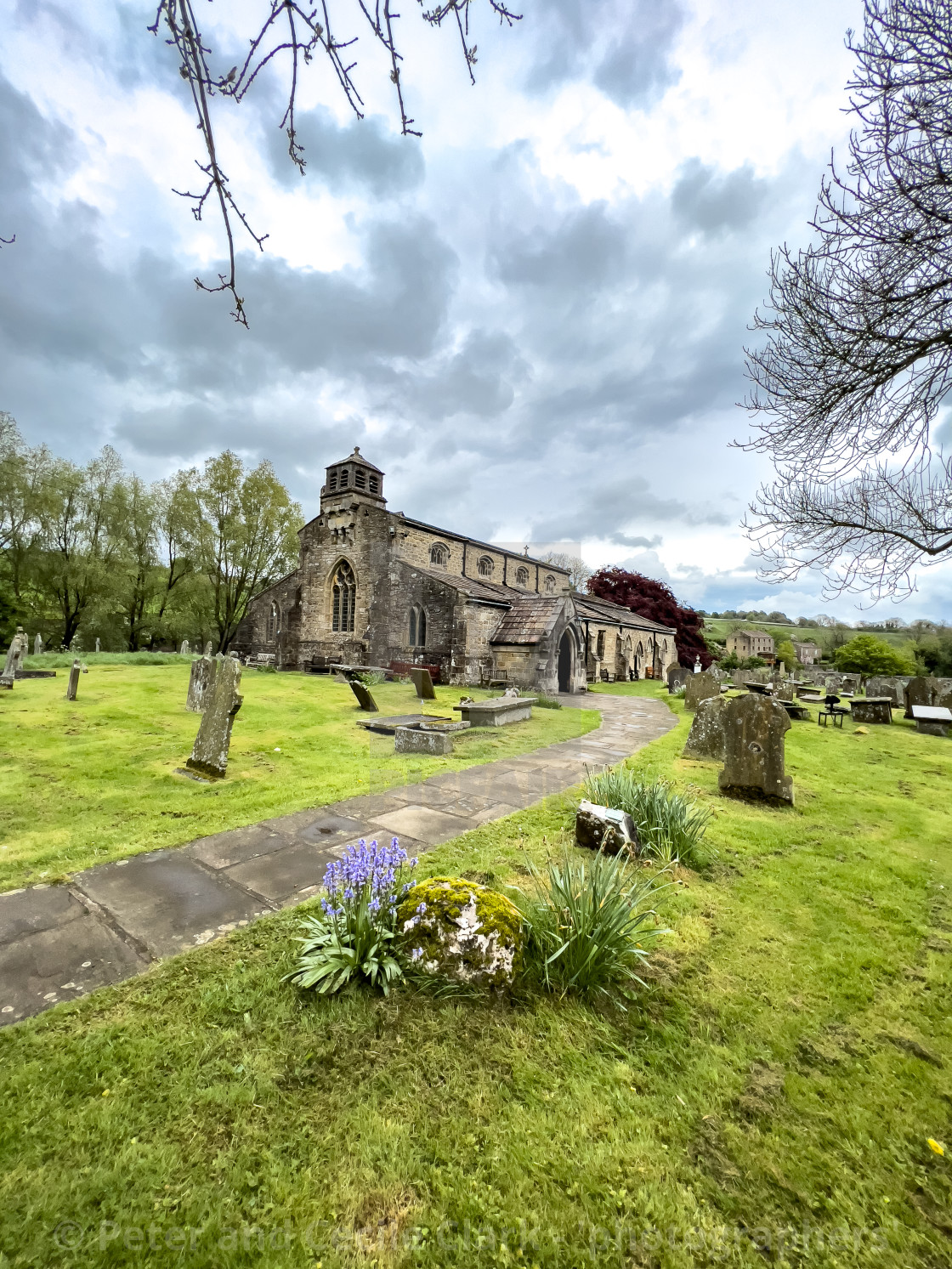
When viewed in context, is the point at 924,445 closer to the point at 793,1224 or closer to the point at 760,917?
the point at 760,917

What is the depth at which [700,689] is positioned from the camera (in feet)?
50.2

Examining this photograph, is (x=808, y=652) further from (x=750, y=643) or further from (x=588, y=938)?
(x=588, y=938)

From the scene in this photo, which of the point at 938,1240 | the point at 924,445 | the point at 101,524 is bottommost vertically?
the point at 938,1240

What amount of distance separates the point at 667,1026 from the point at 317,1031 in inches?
71.5

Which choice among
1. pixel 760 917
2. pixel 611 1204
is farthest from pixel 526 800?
pixel 611 1204

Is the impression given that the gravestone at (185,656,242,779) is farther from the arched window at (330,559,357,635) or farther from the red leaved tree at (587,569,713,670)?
the red leaved tree at (587,569,713,670)

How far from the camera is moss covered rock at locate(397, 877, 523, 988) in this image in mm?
2818

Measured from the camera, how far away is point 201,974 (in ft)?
9.43

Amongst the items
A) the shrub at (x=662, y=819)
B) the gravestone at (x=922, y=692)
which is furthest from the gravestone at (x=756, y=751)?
the gravestone at (x=922, y=692)

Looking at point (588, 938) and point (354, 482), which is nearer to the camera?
point (588, 938)

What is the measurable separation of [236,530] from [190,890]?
109 feet

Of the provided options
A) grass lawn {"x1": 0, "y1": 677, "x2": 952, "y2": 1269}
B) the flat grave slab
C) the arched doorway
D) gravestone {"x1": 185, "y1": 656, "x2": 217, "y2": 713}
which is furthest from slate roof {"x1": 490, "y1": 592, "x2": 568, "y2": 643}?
grass lawn {"x1": 0, "y1": 677, "x2": 952, "y2": 1269}

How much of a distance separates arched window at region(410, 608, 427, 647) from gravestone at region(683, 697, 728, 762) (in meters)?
15.3

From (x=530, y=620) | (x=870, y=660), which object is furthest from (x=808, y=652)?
(x=530, y=620)
